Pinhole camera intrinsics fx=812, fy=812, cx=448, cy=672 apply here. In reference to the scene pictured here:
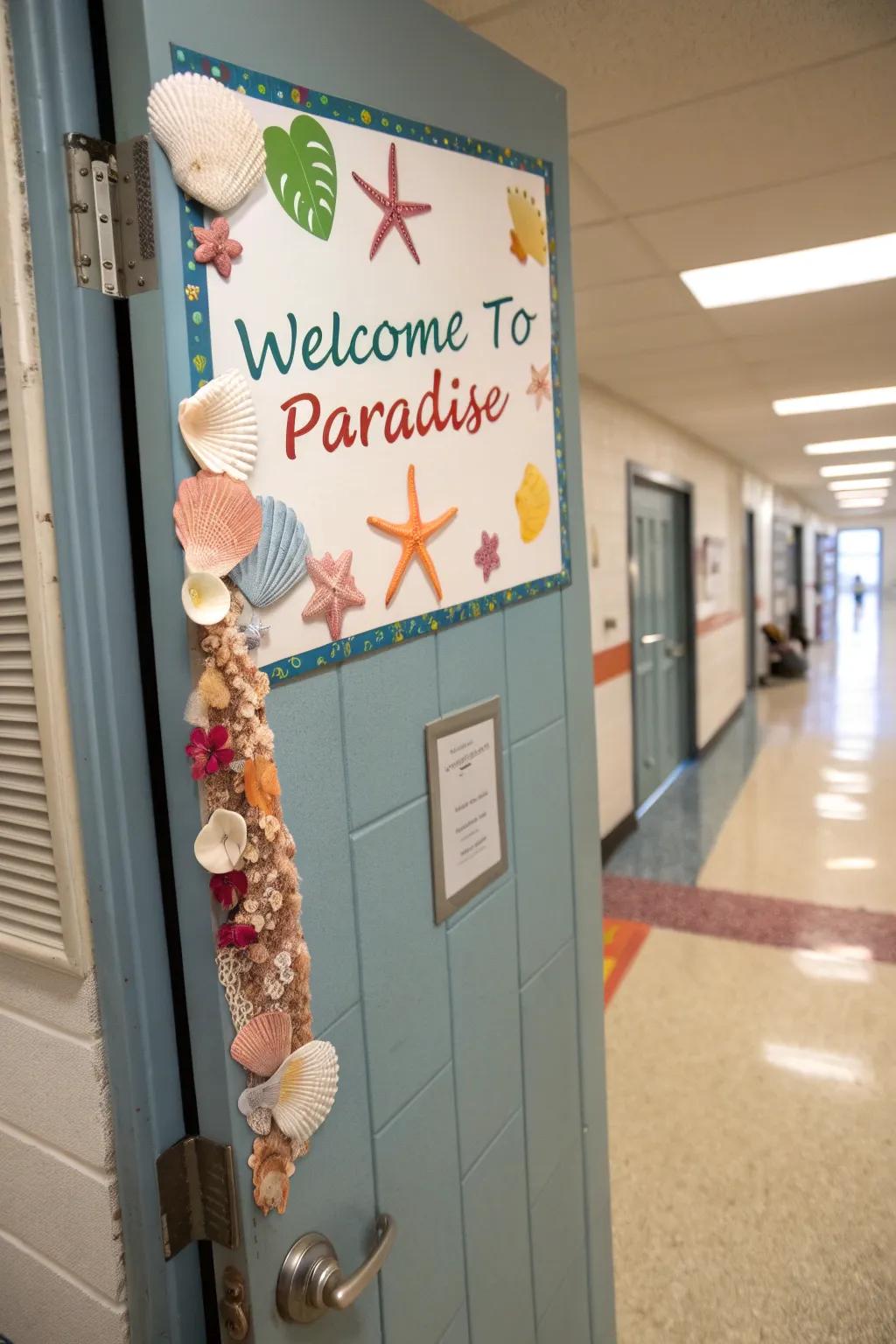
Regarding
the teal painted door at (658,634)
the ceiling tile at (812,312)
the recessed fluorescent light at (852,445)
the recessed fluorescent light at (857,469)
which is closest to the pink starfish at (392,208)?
the ceiling tile at (812,312)

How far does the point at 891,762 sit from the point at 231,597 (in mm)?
6304

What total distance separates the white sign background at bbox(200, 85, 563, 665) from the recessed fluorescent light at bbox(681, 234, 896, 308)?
1.92m

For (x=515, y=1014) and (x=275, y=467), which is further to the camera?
(x=515, y=1014)

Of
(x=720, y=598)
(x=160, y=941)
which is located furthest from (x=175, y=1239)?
(x=720, y=598)

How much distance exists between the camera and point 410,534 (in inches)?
35.1

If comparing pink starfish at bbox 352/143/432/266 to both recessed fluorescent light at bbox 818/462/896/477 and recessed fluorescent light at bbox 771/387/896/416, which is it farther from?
recessed fluorescent light at bbox 818/462/896/477

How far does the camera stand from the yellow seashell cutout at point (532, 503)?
1.09 m

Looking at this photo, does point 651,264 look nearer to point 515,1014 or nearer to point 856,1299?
point 515,1014

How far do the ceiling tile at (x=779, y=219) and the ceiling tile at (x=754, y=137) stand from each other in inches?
3.0

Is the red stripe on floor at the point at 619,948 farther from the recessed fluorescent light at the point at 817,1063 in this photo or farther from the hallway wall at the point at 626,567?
the hallway wall at the point at 626,567

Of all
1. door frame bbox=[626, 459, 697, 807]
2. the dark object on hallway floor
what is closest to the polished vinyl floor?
door frame bbox=[626, 459, 697, 807]

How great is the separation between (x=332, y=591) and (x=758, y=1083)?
2.43 metres

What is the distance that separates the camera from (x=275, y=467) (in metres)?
0.74

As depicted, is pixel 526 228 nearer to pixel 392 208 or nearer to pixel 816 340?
pixel 392 208
